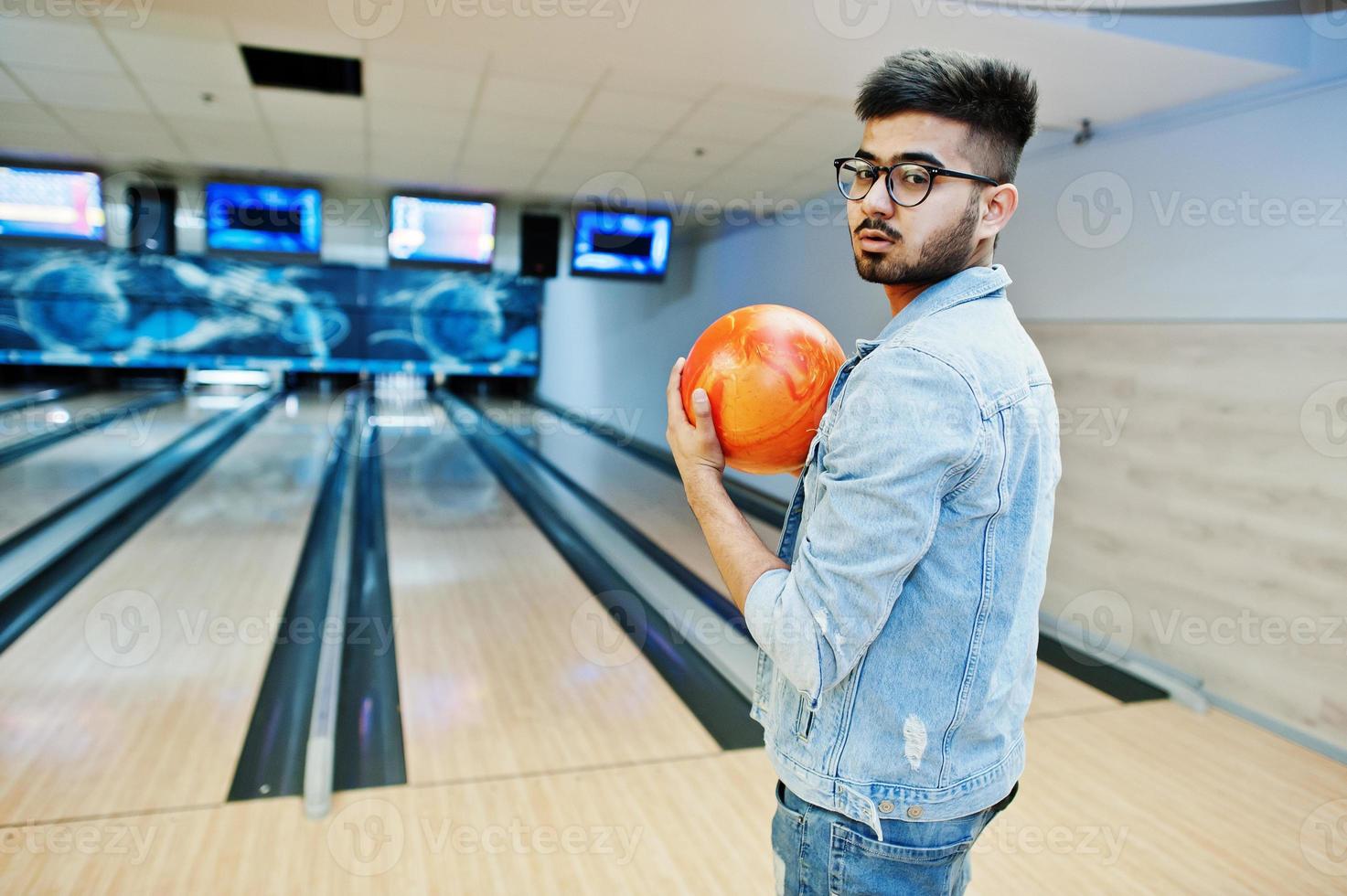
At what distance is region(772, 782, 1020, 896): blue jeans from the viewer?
82 cm

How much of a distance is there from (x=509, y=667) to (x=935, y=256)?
272cm

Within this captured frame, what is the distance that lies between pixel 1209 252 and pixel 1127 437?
2.40 feet

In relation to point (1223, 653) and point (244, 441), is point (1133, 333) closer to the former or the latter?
point (1223, 653)

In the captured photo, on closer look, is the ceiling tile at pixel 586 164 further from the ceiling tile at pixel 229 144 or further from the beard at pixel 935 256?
the beard at pixel 935 256

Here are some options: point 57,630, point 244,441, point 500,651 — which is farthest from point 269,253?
point 500,651

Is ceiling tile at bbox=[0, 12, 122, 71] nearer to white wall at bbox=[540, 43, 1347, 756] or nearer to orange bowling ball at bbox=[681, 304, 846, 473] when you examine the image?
orange bowling ball at bbox=[681, 304, 846, 473]

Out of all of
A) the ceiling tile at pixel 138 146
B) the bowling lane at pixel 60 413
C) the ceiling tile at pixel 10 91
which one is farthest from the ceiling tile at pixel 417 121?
the bowling lane at pixel 60 413

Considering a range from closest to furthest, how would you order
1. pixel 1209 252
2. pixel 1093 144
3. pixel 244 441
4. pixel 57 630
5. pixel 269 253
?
pixel 1209 252, pixel 57 630, pixel 1093 144, pixel 269 253, pixel 244 441

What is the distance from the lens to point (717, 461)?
966 millimetres

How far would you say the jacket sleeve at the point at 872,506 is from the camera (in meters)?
0.70

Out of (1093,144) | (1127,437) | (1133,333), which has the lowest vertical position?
(1127,437)

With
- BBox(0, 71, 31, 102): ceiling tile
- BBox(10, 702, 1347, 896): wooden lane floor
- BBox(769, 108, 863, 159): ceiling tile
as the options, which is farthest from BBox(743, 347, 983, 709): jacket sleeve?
BBox(0, 71, 31, 102): ceiling tile

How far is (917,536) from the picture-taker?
2.33 ft

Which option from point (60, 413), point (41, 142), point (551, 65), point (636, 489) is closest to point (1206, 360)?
point (551, 65)
